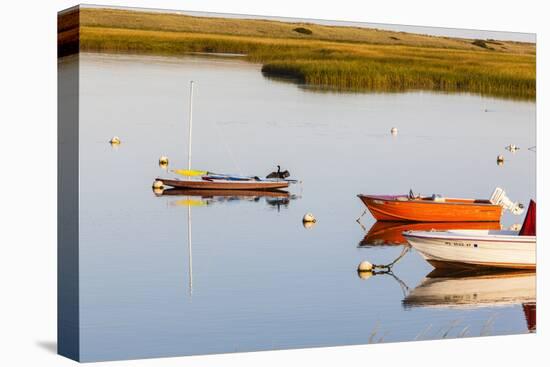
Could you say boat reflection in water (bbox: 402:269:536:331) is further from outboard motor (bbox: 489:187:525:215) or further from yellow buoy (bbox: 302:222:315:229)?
yellow buoy (bbox: 302:222:315:229)

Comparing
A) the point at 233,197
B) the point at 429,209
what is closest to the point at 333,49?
the point at 233,197

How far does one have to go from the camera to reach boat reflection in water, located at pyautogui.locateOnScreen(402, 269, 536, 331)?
19062 millimetres

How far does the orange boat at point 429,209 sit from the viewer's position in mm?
19094

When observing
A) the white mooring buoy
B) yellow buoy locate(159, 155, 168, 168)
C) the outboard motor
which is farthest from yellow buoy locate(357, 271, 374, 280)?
yellow buoy locate(159, 155, 168, 168)

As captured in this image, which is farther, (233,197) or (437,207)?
(437,207)

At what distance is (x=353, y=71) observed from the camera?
1923 cm

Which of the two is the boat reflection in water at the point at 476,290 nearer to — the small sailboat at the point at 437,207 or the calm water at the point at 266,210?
the calm water at the point at 266,210

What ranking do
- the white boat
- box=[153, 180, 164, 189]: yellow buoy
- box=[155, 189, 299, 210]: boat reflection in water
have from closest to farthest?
box=[153, 180, 164, 189]: yellow buoy < box=[155, 189, 299, 210]: boat reflection in water < the white boat

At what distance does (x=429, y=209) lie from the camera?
19531mm

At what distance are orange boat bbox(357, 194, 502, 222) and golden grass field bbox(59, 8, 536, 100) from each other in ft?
4.65

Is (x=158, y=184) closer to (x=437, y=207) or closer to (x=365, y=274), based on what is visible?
(x=365, y=274)

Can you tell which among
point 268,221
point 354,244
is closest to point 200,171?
point 268,221

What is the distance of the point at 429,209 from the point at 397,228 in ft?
1.59

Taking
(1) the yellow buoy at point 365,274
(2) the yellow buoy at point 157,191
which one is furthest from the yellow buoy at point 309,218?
(2) the yellow buoy at point 157,191
